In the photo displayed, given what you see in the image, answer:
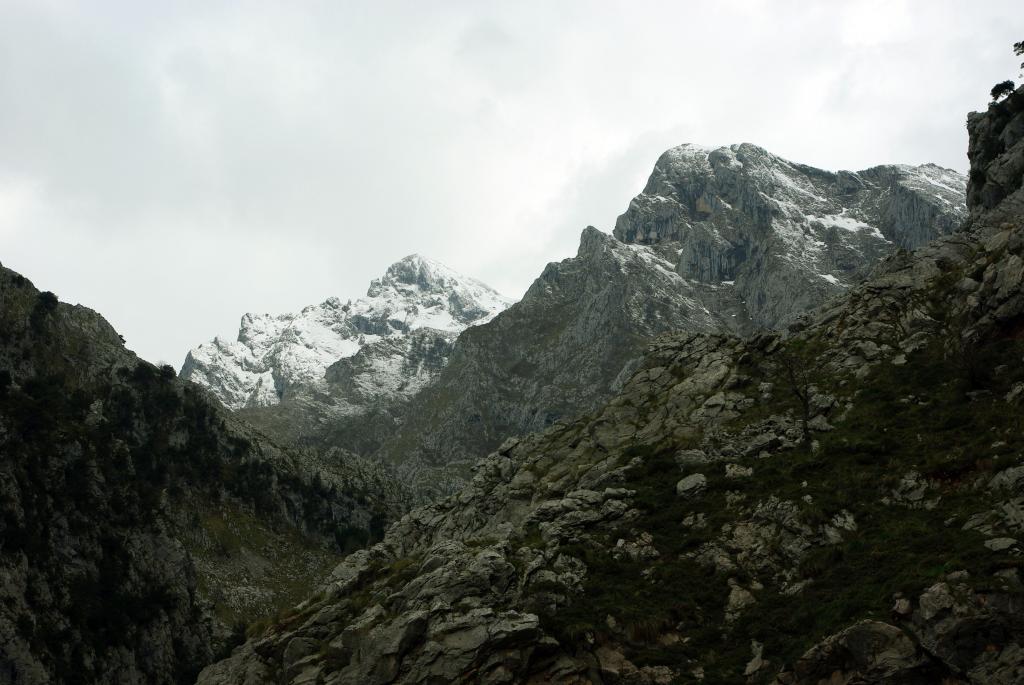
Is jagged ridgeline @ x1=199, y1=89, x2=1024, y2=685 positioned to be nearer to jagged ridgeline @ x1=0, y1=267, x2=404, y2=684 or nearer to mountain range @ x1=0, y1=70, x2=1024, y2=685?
mountain range @ x1=0, y1=70, x2=1024, y2=685

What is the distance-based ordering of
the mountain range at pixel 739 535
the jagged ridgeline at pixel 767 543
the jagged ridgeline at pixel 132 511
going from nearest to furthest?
the jagged ridgeline at pixel 767 543 → the mountain range at pixel 739 535 → the jagged ridgeline at pixel 132 511

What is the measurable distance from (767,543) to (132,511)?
311ft

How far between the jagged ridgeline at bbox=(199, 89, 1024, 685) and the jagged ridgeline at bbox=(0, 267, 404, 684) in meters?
46.6

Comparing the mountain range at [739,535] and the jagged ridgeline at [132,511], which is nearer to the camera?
the mountain range at [739,535]

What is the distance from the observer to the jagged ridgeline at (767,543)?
2709cm

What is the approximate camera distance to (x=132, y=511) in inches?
4151

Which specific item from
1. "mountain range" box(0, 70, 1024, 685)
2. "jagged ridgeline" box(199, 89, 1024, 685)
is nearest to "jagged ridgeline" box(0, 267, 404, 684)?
"mountain range" box(0, 70, 1024, 685)

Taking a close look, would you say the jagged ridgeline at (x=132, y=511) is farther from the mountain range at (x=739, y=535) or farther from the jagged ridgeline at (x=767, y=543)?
the jagged ridgeline at (x=767, y=543)

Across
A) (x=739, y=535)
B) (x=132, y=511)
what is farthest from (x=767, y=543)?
(x=132, y=511)

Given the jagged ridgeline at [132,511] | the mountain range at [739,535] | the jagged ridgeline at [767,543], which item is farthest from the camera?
the jagged ridgeline at [132,511]

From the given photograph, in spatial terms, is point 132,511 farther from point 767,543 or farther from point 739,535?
point 767,543

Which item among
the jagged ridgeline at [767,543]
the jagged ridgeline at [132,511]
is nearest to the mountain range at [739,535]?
the jagged ridgeline at [767,543]

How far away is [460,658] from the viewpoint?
30.0m

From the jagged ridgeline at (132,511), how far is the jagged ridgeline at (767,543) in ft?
153
